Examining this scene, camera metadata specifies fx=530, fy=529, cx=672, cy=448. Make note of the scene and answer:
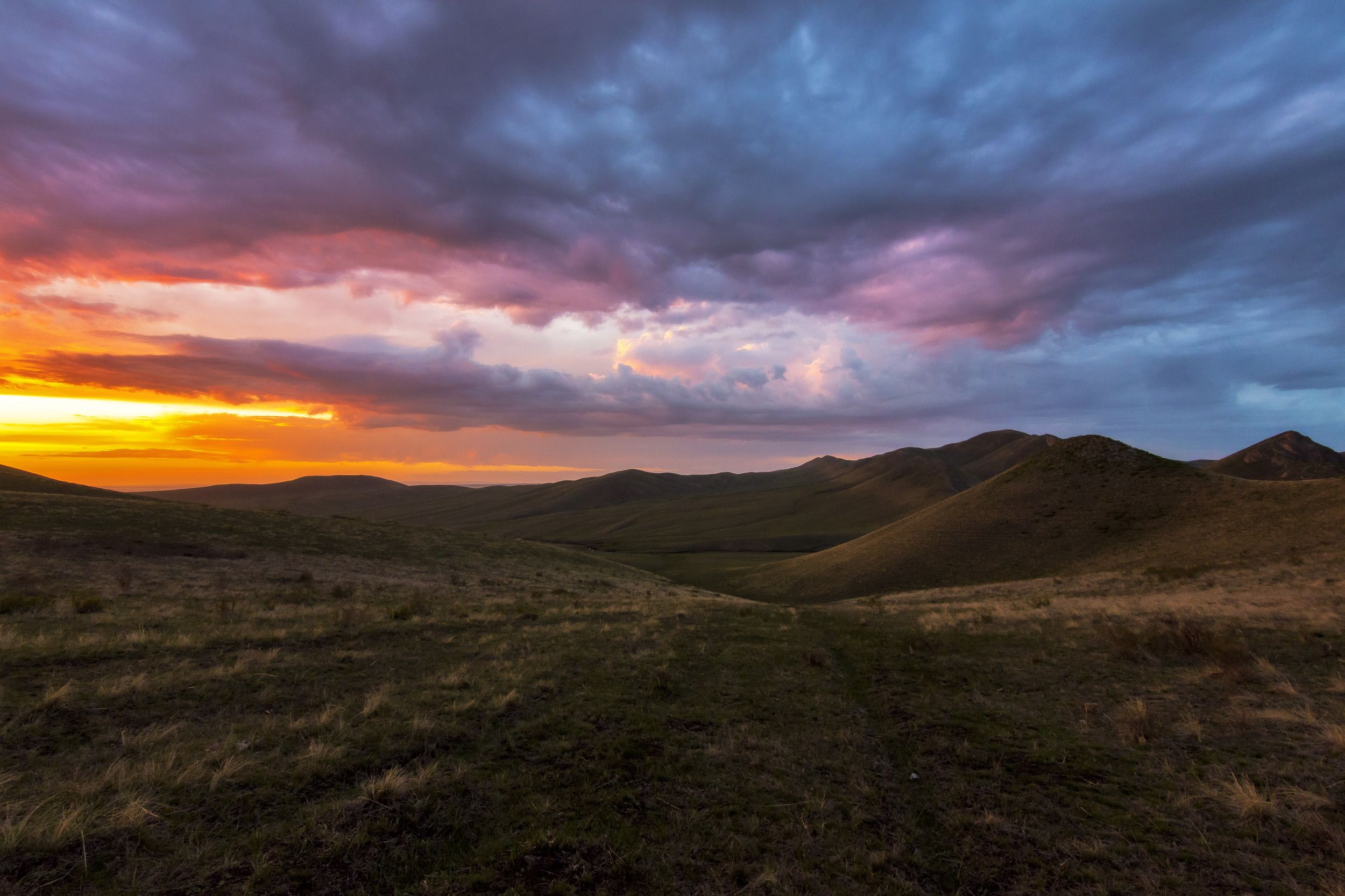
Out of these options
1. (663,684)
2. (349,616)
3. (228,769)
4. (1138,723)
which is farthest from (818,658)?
(349,616)

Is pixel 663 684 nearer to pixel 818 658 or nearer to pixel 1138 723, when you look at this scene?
pixel 818 658

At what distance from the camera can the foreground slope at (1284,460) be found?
506 ft

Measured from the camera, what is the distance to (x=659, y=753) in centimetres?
876

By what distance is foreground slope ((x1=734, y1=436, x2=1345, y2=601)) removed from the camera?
144 ft

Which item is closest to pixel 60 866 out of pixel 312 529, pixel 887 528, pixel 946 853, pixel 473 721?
pixel 473 721

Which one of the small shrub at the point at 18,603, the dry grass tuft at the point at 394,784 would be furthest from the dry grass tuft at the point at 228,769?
the small shrub at the point at 18,603

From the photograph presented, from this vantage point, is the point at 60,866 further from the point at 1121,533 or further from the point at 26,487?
the point at 26,487

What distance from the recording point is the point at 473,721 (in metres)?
9.38

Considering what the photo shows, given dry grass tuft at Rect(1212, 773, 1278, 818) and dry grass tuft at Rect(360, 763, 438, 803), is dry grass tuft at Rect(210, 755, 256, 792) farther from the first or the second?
dry grass tuft at Rect(1212, 773, 1278, 818)

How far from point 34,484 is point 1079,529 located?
140m

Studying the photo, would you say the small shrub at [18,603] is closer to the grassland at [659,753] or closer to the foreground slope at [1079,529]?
the grassland at [659,753]

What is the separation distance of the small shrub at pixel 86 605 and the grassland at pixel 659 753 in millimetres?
245

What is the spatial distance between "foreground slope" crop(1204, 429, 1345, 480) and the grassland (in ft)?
655

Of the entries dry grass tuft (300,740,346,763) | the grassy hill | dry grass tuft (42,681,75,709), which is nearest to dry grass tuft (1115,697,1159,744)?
dry grass tuft (300,740,346,763)
